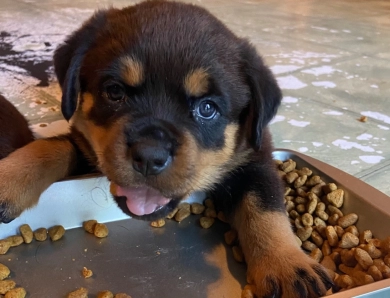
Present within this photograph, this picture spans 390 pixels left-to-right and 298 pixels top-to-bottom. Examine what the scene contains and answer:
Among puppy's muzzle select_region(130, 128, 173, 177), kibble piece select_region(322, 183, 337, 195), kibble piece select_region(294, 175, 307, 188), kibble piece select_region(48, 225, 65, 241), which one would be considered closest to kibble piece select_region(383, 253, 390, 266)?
kibble piece select_region(322, 183, 337, 195)

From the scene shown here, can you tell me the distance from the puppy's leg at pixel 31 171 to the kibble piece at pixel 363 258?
3.73 feet

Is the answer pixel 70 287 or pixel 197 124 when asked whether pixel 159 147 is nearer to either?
pixel 197 124

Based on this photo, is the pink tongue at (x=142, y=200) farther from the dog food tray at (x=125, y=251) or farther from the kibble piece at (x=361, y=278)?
the kibble piece at (x=361, y=278)

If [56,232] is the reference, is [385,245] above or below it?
above

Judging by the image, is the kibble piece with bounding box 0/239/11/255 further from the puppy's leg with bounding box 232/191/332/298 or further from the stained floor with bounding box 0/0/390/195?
the stained floor with bounding box 0/0/390/195

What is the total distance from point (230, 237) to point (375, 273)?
55 cm

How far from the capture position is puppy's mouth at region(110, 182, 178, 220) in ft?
5.72

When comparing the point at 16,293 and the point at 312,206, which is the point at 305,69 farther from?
the point at 16,293

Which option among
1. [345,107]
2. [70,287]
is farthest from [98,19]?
[345,107]

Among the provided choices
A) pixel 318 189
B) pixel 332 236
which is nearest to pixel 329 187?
pixel 318 189

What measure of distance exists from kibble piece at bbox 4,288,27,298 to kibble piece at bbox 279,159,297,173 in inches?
49.2

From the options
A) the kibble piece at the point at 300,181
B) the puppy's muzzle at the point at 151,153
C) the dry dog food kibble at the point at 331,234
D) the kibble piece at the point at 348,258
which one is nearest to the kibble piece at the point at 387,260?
the dry dog food kibble at the point at 331,234

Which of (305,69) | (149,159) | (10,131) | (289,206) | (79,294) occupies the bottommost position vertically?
(305,69)

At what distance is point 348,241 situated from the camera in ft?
6.27
